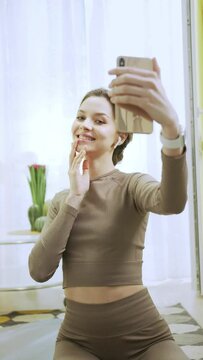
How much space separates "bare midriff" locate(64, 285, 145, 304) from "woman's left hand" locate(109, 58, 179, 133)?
16.8 inches

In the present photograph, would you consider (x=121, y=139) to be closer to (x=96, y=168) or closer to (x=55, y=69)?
(x=96, y=168)

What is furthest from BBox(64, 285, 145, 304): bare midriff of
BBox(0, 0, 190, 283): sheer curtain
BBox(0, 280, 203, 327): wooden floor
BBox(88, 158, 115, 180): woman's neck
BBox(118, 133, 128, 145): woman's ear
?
BBox(0, 0, 190, 283): sheer curtain

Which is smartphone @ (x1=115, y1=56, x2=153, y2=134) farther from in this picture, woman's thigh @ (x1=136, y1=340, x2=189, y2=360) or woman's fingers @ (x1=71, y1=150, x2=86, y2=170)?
woman's thigh @ (x1=136, y1=340, x2=189, y2=360)

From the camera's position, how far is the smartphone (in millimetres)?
833

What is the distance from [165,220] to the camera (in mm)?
2984

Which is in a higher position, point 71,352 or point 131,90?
point 131,90

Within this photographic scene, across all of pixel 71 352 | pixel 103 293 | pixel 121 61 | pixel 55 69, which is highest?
pixel 55 69

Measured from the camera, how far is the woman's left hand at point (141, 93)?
78 cm

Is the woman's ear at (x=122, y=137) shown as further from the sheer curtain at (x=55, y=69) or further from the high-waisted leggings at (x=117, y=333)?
the sheer curtain at (x=55, y=69)

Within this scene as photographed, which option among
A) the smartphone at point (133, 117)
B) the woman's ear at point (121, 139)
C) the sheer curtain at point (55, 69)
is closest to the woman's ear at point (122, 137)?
the woman's ear at point (121, 139)

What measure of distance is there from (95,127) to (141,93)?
39 cm

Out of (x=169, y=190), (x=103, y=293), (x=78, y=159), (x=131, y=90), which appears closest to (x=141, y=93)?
(x=131, y=90)

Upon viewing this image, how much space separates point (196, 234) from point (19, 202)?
1.04m

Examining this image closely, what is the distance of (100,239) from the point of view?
1.08 metres
